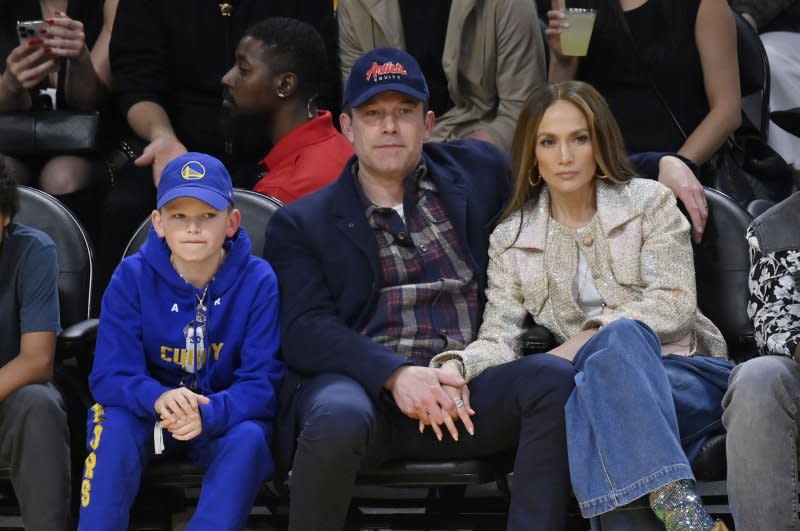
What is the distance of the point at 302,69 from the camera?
17.2 ft

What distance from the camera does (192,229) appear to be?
3986mm

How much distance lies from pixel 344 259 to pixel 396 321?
0.23m

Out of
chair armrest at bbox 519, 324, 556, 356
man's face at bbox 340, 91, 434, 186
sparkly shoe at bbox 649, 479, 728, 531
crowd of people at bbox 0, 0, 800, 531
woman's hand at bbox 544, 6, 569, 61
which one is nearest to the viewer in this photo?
sparkly shoe at bbox 649, 479, 728, 531

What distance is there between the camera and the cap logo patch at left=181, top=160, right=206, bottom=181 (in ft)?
13.2

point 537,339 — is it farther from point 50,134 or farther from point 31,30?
point 31,30

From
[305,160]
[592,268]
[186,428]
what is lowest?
[186,428]

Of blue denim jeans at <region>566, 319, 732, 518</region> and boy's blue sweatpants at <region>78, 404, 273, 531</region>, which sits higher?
blue denim jeans at <region>566, 319, 732, 518</region>

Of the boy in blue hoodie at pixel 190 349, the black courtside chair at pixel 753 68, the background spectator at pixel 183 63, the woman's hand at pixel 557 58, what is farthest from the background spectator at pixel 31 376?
the black courtside chair at pixel 753 68

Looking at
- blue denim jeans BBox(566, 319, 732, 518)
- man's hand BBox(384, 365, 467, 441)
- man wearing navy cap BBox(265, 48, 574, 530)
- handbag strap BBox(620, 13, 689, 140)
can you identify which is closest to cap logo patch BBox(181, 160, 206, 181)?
man wearing navy cap BBox(265, 48, 574, 530)

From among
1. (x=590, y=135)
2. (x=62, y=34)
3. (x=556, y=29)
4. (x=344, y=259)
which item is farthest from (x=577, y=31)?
(x=62, y=34)

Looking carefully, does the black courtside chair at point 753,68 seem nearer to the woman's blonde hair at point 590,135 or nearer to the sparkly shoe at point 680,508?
the woman's blonde hair at point 590,135

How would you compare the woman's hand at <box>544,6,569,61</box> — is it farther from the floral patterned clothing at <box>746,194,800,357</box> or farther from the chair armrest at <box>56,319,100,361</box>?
the chair armrest at <box>56,319,100,361</box>

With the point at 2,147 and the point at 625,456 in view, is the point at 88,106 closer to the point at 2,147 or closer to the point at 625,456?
the point at 2,147

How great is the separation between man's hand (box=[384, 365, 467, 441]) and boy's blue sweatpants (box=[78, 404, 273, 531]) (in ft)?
1.27
